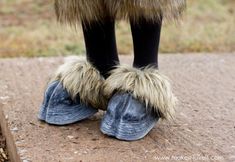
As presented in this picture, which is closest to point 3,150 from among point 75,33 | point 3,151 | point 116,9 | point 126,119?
point 3,151

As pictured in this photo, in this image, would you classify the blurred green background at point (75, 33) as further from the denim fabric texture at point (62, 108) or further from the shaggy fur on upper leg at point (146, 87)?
the shaggy fur on upper leg at point (146, 87)

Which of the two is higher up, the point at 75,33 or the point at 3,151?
the point at 75,33

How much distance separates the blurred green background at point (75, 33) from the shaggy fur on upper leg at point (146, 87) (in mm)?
1142

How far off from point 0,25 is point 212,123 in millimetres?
2079

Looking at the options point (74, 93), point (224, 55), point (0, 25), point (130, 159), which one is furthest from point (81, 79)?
point (0, 25)

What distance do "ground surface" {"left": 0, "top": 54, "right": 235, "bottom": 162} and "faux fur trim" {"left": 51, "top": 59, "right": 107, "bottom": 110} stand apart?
0.07 metres

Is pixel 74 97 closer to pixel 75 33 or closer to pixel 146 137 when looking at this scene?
pixel 146 137

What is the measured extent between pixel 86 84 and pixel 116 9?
10.6 inches

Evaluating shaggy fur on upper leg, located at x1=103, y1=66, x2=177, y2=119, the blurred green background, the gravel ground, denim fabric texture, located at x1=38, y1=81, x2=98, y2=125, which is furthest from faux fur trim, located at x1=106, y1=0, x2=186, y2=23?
the blurred green background

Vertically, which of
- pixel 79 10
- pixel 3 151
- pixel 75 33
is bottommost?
pixel 3 151

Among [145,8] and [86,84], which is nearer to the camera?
[145,8]

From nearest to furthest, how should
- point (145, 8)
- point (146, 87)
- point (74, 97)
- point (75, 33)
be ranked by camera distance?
point (145, 8) → point (146, 87) → point (74, 97) → point (75, 33)

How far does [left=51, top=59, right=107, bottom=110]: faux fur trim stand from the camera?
5.76 ft

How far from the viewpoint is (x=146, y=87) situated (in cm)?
167
